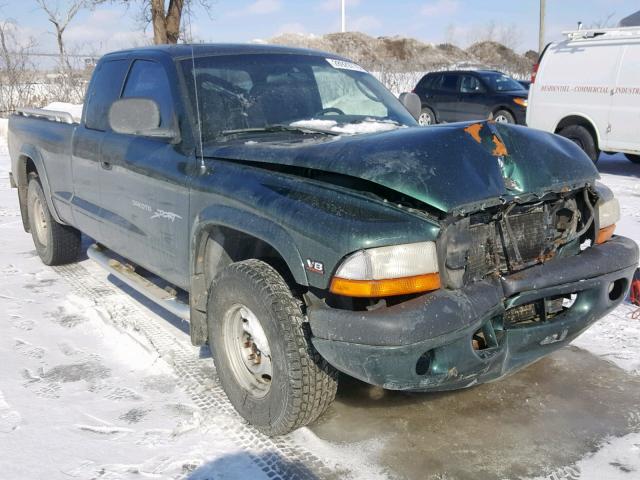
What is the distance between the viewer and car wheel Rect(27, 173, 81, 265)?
5.68 metres

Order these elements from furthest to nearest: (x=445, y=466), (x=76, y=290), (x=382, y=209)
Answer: (x=76, y=290) → (x=445, y=466) → (x=382, y=209)

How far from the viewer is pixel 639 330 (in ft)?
13.4

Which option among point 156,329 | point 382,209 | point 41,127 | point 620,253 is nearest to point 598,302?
point 620,253

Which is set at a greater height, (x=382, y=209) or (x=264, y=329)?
(x=382, y=209)

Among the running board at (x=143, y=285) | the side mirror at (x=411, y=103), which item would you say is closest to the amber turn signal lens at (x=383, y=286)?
the running board at (x=143, y=285)

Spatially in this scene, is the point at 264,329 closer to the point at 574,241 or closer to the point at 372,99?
the point at 574,241

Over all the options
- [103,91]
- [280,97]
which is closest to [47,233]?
[103,91]

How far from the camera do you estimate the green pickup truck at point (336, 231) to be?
95.3 inches

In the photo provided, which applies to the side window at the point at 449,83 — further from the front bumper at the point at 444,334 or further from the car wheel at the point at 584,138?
the front bumper at the point at 444,334

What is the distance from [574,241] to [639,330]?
1427 mm

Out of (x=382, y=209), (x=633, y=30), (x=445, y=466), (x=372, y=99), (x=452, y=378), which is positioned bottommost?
(x=445, y=466)

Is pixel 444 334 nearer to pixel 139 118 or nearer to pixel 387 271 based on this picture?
pixel 387 271

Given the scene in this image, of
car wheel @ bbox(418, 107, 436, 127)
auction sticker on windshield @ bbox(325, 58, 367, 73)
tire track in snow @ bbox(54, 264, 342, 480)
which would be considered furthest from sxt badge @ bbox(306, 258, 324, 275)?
car wheel @ bbox(418, 107, 436, 127)

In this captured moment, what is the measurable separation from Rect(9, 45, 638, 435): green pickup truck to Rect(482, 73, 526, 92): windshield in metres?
11.6
